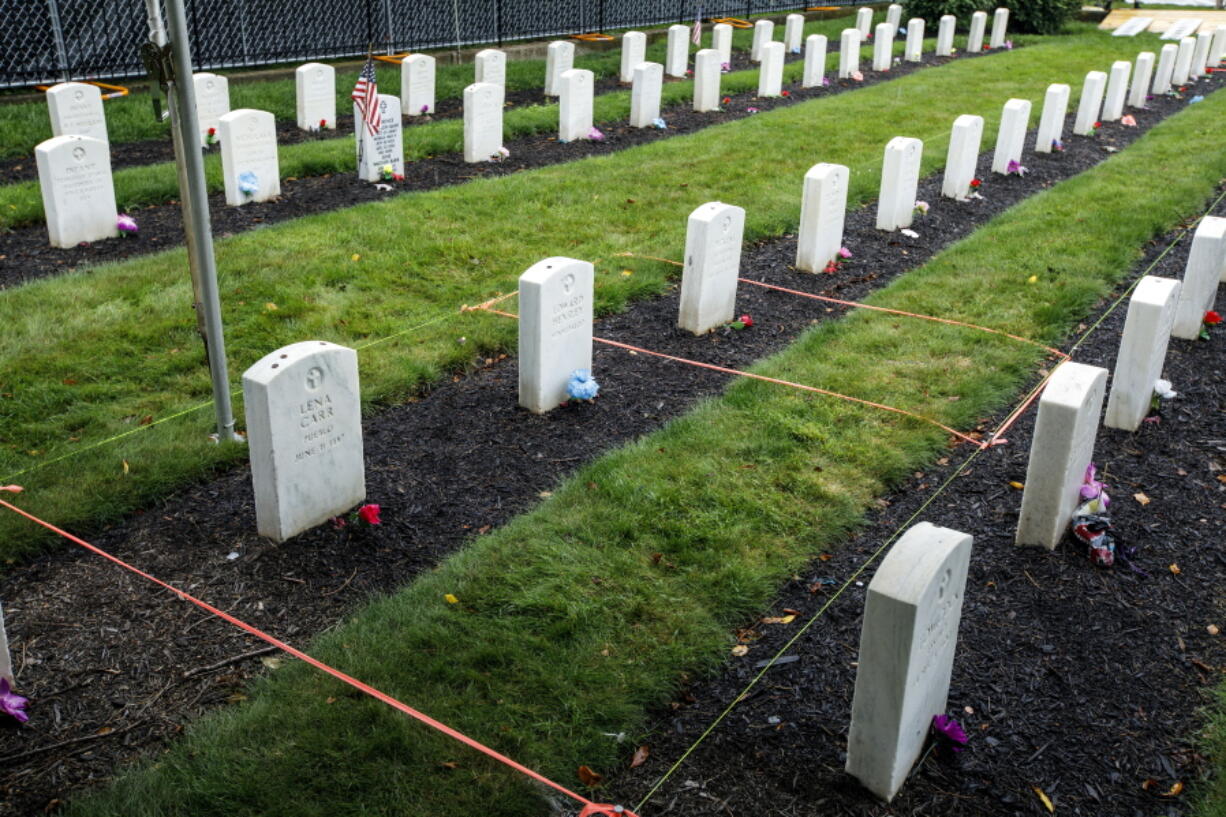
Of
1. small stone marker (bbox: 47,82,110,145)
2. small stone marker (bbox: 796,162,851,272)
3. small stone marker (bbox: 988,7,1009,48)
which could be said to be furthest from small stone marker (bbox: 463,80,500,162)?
small stone marker (bbox: 988,7,1009,48)

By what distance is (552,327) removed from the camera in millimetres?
6801

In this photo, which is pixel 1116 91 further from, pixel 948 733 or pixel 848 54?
pixel 948 733

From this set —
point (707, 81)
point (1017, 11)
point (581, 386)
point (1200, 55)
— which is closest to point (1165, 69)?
point (1200, 55)

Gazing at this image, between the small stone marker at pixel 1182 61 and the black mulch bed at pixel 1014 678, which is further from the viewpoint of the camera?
the small stone marker at pixel 1182 61

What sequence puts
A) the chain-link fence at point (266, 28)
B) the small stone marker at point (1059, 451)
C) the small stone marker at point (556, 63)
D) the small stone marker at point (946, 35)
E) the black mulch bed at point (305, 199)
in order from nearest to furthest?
the small stone marker at point (1059, 451), the black mulch bed at point (305, 199), the chain-link fence at point (266, 28), the small stone marker at point (556, 63), the small stone marker at point (946, 35)

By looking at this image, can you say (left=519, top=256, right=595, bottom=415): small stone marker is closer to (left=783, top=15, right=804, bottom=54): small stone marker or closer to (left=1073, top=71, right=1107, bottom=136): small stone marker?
(left=1073, top=71, right=1107, bottom=136): small stone marker

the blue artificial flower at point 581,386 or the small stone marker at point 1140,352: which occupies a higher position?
the small stone marker at point 1140,352

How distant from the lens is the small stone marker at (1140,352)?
21.6ft

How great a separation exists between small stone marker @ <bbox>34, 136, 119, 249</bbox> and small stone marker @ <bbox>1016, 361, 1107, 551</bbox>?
790 centimetres

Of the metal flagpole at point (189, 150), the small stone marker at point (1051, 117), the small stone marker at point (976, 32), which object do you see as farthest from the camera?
the small stone marker at point (976, 32)

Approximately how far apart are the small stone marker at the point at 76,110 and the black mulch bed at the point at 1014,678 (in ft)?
32.2

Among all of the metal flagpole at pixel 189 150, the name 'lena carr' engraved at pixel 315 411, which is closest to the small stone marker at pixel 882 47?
the metal flagpole at pixel 189 150

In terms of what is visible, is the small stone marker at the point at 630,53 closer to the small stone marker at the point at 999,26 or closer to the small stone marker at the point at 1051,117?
the small stone marker at the point at 1051,117

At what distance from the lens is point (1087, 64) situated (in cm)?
2150
